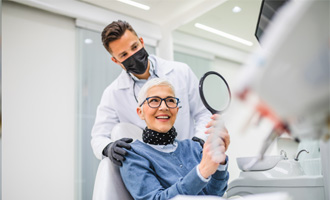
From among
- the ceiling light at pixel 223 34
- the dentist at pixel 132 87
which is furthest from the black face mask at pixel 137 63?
the ceiling light at pixel 223 34

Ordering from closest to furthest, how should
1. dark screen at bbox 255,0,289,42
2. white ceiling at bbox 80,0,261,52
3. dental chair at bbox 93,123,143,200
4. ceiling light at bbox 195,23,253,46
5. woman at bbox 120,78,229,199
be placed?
dark screen at bbox 255,0,289,42
woman at bbox 120,78,229,199
dental chair at bbox 93,123,143,200
ceiling light at bbox 195,23,253,46
white ceiling at bbox 80,0,261,52

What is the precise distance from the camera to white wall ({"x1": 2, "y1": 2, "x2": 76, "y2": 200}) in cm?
276

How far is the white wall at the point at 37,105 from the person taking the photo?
2.76 m

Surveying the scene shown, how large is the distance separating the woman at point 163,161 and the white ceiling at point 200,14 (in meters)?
1.57

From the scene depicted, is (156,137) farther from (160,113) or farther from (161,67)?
(161,67)

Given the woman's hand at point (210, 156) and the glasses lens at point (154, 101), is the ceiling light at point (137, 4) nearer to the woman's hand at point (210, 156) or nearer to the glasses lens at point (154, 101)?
the glasses lens at point (154, 101)

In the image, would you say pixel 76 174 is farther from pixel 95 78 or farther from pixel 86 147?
pixel 95 78

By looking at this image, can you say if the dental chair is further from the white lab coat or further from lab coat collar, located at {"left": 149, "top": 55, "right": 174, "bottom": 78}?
lab coat collar, located at {"left": 149, "top": 55, "right": 174, "bottom": 78}

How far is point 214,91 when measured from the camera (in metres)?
1.27

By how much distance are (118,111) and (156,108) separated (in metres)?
0.59

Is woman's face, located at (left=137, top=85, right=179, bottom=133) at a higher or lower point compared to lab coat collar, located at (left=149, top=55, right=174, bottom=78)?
lower

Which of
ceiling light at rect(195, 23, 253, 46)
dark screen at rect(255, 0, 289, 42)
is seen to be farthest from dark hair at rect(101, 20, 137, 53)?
ceiling light at rect(195, 23, 253, 46)

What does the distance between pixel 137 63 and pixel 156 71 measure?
0.14m

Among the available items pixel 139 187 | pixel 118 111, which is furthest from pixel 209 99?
pixel 118 111
